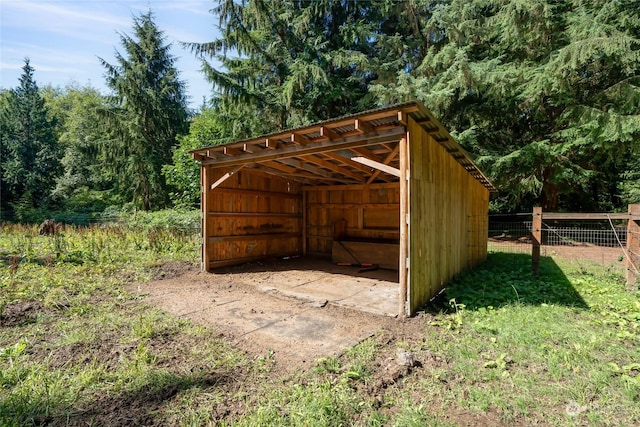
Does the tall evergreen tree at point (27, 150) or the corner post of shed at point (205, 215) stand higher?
the tall evergreen tree at point (27, 150)

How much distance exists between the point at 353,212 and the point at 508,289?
14.2ft

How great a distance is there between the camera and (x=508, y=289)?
4.83 meters

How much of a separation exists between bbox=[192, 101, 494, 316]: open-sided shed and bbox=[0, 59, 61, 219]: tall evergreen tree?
19265 millimetres

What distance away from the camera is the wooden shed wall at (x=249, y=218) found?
666 cm

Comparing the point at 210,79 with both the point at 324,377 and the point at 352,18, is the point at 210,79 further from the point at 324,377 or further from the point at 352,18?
the point at 324,377

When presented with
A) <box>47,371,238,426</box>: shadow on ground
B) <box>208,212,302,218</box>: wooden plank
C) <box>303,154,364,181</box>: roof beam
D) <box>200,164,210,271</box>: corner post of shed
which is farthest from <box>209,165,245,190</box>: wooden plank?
<box>47,371,238,426</box>: shadow on ground

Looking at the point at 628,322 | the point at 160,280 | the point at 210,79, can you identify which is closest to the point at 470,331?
the point at 628,322

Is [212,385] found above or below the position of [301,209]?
below

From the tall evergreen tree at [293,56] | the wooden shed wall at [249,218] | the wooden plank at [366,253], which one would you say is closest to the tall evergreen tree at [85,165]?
the tall evergreen tree at [293,56]

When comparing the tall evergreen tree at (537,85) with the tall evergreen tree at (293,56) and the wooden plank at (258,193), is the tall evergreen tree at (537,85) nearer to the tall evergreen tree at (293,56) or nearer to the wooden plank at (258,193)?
the tall evergreen tree at (293,56)

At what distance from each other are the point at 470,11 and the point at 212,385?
12587mm

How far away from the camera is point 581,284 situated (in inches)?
203

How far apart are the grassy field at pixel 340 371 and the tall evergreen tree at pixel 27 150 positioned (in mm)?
20533

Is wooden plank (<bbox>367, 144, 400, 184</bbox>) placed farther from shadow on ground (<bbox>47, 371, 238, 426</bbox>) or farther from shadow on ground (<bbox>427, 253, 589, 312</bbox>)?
shadow on ground (<bbox>47, 371, 238, 426</bbox>)
